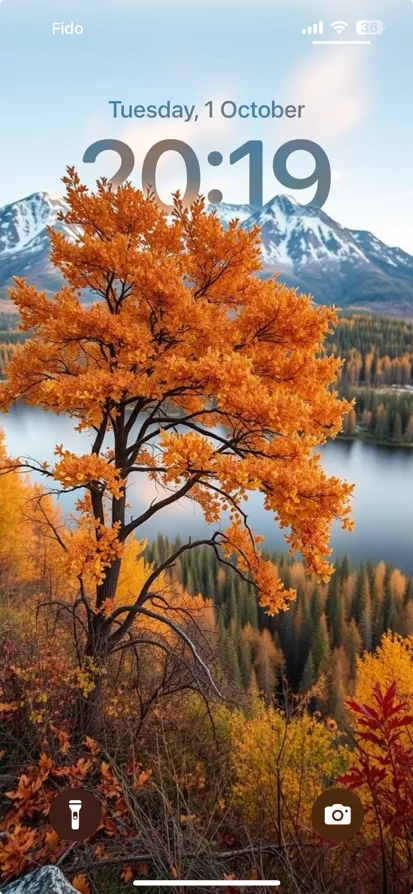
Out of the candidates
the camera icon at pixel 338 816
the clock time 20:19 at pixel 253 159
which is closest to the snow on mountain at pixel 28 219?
the clock time 20:19 at pixel 253 159

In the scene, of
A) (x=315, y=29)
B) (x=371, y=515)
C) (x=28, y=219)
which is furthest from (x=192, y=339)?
(x=371, y=515)

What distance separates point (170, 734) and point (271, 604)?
1650 millimetres

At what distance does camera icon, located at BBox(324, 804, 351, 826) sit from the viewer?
98.3 inches

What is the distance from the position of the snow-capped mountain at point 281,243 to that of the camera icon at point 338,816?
12.2 feet

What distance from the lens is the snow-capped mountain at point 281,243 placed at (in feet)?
11.4

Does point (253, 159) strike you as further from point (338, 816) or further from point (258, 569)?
point (338, 816)

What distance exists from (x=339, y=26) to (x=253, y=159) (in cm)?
85

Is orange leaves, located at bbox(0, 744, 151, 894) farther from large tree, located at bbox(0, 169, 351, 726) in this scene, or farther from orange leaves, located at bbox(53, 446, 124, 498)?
orange leaves, located at bbox(53, 446, 124, 498)

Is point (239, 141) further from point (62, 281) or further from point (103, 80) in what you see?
point (62, 281)

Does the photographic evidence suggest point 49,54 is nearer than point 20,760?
Yes

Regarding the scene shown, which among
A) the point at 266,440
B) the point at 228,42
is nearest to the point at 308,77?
the point at 228,42

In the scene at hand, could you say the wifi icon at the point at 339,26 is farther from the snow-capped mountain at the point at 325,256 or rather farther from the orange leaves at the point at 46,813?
the orange leaves at the point at 46,813

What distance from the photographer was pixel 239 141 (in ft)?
10.0

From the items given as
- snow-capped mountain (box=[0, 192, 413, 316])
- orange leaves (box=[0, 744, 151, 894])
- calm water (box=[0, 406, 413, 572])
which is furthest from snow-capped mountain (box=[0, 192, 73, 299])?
calm water (box=[0, 406, 413, 572])
